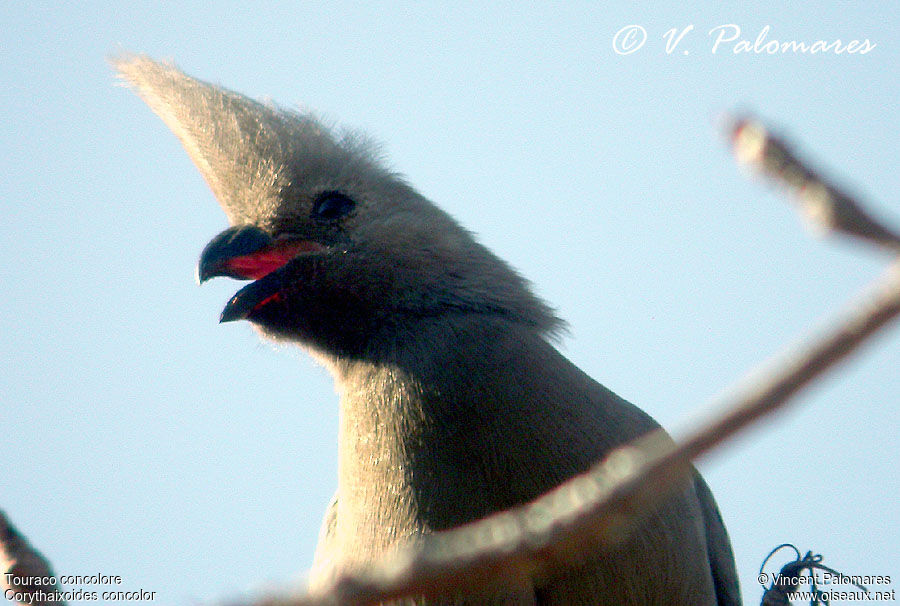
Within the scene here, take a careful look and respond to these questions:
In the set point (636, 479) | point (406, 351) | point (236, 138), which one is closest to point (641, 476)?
point (636, 479)

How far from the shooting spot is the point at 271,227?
5.03 metres

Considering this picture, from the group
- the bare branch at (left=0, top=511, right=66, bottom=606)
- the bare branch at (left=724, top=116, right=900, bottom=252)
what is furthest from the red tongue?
the bare branch at (left=724, top=116, right=900, bottom=252)

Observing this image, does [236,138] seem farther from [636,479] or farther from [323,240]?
[636,479]

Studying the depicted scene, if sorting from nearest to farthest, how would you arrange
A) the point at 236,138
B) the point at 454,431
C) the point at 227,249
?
the point at 454,431 → the point at 227,249 → the point at 236,138

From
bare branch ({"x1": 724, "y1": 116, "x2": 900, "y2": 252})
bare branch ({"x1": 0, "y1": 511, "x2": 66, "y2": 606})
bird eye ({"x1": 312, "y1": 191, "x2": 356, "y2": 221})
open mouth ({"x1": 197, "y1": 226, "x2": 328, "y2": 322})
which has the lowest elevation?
bare branch ({"x1": 0, "y1": 511, "x2": 66, "y2": 606})

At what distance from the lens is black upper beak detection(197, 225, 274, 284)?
4887 millimetres

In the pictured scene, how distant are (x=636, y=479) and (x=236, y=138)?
443cm

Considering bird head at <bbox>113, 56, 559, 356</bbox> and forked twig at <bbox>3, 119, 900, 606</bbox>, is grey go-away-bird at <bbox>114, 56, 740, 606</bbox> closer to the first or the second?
bird head at <bbox>113, 56, 559, 356</bbox>

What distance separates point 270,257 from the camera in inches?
196

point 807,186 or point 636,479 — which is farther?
point 636,479

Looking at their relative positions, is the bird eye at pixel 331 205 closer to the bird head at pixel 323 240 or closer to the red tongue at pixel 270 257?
→ the bird head at pixel 323 240

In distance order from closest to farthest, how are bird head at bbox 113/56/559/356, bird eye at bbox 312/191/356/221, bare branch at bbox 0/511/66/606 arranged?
bare branch at bbox 0/511/66/606
bird head at bbox 113/56/559/356
bird eye at bbox 312/191/356/221

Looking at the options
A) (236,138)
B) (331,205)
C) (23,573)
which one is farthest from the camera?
(236,138)

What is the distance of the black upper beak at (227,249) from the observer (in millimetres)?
4887
